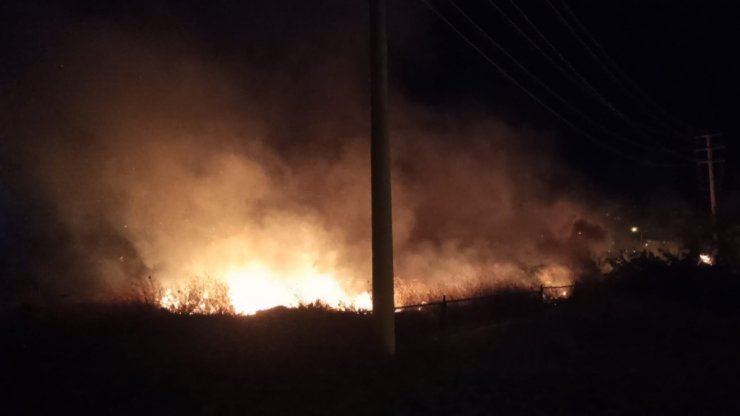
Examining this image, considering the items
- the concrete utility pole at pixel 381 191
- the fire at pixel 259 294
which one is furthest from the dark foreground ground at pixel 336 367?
the fire at pixel 259 294

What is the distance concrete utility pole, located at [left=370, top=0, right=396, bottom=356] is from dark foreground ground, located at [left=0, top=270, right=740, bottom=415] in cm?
57

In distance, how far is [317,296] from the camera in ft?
58.9

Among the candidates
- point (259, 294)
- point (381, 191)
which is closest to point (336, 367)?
point (381, 191)

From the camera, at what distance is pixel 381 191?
29.1 ft

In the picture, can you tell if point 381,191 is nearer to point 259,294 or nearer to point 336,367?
point 336,367

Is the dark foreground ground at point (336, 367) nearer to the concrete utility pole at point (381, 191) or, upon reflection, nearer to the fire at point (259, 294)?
the concrete utility pole at point (381, 191)

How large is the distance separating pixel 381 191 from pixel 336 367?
2.53 m

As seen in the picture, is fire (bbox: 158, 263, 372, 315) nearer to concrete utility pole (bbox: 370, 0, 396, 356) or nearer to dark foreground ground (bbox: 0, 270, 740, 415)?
dark foreground ground (bbox: 0, 270, 740, 415)

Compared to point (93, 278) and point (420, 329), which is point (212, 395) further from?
point (93, 278)

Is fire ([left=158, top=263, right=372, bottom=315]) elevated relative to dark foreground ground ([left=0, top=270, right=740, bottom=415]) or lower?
elevated

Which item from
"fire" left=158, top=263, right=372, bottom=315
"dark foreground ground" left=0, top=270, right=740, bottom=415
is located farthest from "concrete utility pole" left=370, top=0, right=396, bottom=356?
"fire" left=158, top=263, right=372, bottom=315

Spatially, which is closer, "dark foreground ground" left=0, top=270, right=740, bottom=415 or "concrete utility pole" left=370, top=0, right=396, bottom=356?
"dark foreground ground" left=0, top=270, right=740, bottom=415

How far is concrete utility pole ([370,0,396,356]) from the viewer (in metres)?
8.80

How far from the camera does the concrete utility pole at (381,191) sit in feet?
28.9
